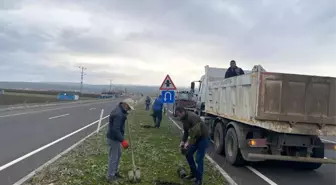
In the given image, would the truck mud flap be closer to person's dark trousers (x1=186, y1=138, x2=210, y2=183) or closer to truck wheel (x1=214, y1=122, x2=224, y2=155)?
person's dark trousers (x1=186, y1=138, x2=210, y2=183)

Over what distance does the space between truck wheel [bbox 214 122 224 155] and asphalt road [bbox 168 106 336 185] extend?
0.82 meters

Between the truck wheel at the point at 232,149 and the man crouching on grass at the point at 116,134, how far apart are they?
11.9 feet

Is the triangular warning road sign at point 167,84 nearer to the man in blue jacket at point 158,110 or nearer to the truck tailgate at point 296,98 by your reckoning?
the man in blue jacket at point 158,110

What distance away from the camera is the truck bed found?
27.8ft

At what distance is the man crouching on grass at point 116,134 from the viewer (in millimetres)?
7105

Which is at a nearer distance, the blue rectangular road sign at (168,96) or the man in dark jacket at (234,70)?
the man in dark jacket at (234,70)

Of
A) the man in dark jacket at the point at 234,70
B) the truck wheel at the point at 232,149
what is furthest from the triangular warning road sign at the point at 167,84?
the truck wheel at the point at 232,149

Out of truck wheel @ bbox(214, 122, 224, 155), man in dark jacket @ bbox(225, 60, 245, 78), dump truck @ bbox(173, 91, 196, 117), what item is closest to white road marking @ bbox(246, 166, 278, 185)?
truck wheel @ bbox(214, 122, 224, 155)

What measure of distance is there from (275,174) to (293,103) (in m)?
1.93

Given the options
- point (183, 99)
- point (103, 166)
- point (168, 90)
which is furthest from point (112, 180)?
point (183, 99)

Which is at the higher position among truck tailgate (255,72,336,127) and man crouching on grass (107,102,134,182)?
truck tailgate (255,72,336,127)

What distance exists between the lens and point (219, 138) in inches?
472

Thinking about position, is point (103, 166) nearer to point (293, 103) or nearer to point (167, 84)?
point (293, 103)

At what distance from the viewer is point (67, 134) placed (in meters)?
15.6
